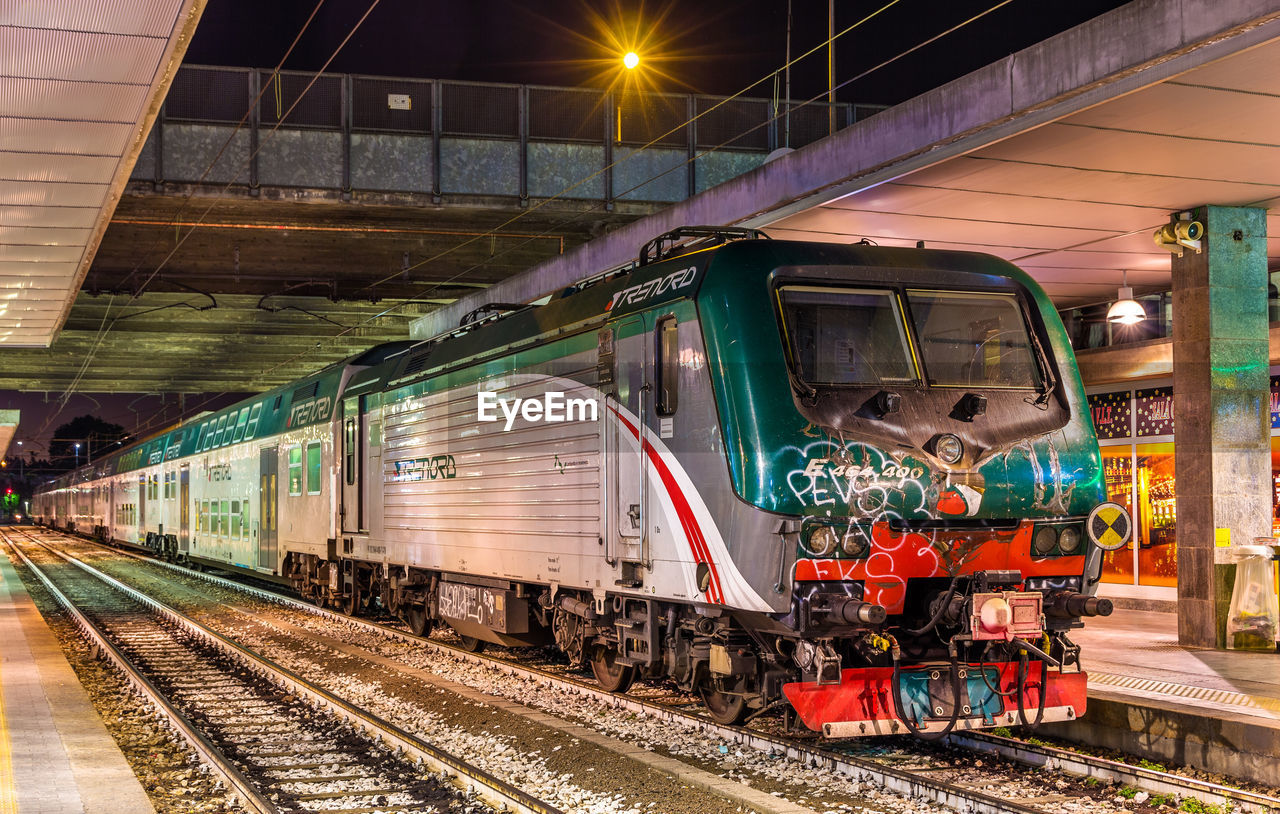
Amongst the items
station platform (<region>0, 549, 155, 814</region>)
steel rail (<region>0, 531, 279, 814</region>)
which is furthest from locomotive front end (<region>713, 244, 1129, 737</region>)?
station platform (<region>0, 549, 155, 814</region>)

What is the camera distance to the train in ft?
26.1

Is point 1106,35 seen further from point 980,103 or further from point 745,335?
point 745,335

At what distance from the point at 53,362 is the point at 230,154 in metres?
24.3

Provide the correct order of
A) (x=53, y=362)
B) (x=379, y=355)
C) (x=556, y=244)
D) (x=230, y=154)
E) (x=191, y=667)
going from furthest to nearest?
(x=53, y=362)
(x=556, y=244)
(x=230, y=154)
(x=379, y=355)
(x=191, y=667)

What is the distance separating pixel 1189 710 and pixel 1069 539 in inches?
56.2

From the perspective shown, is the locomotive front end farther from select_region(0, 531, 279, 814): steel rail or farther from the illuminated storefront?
the illuminated storefront

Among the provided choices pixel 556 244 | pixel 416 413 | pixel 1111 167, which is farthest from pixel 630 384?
pixel 556 244

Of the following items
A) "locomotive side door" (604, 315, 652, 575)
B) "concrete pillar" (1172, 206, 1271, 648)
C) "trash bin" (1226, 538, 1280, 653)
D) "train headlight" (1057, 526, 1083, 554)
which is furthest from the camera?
"concrete pillar" (1172, 206, 1271, 648)

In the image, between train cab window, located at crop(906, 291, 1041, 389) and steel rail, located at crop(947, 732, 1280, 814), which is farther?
train cab window, located at crop(906, 291, 1041, 389)

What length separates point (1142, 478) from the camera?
17266 millimetres

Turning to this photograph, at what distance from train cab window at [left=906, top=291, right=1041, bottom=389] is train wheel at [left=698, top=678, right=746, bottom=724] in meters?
2.57

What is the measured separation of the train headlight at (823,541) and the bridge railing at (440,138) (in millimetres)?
13652

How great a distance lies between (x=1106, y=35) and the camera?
9.34m

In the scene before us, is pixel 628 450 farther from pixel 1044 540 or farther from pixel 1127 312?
pixel 1127 312
